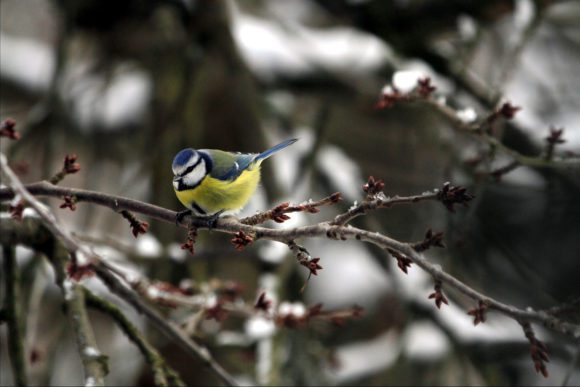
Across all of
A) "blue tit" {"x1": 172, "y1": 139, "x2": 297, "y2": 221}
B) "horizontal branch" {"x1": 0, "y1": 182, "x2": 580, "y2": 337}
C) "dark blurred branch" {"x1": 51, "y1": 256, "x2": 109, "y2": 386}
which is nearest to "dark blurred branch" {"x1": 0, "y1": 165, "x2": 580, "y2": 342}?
"horizontal branch" {"x1": 0, "y1": 182, "x2": 580, "y2": 337}

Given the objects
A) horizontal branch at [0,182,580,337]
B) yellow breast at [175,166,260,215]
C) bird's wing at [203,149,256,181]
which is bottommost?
horizontal branch at [0,182,580,337]

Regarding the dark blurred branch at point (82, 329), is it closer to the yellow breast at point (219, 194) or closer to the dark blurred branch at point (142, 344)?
the dark blurred branch at point (142, 344)

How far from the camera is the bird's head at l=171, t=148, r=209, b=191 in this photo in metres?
1.42

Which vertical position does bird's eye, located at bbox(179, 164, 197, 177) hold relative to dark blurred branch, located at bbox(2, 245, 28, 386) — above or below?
above

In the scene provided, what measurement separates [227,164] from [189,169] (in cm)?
13

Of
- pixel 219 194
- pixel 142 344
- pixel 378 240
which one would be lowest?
pixel 378 240

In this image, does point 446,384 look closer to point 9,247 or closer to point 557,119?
point 557,119

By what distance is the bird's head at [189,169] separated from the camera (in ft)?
4.66

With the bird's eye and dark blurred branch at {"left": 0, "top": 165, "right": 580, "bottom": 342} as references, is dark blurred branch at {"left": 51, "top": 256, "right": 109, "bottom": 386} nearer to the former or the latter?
the bird's eye

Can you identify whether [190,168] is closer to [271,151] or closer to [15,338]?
[271,151]

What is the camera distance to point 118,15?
423cm

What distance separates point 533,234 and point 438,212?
438 millimetres

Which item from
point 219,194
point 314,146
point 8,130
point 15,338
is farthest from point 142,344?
point 314,146

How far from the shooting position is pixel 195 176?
148 centimetres
